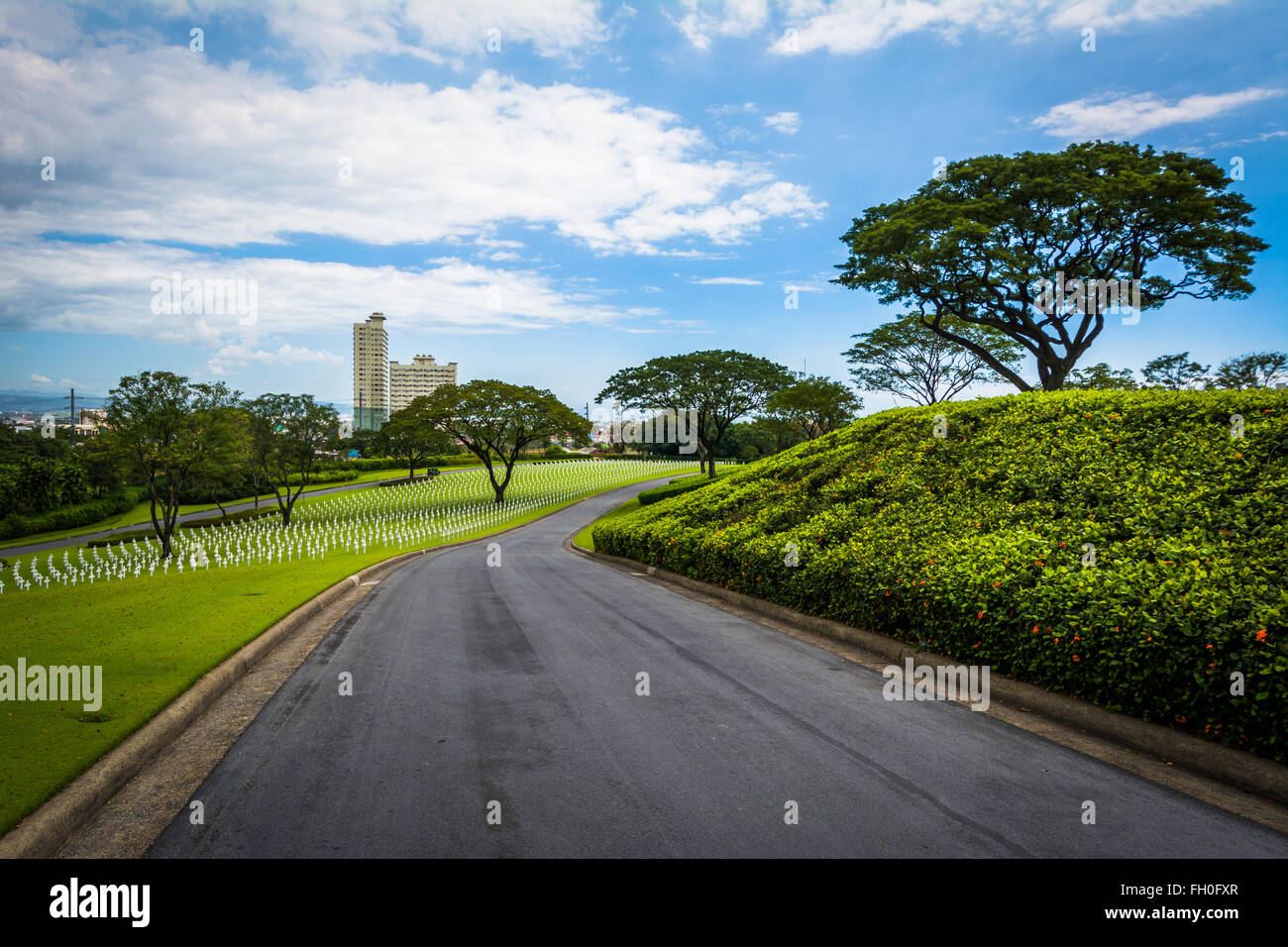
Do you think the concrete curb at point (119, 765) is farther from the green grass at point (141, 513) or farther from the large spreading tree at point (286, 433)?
the green grass at point (141, 513)

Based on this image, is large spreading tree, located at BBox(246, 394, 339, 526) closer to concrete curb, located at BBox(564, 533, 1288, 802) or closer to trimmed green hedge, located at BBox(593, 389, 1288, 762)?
trimmed green hedge, located at BBox(593, 389, 1288, 762)

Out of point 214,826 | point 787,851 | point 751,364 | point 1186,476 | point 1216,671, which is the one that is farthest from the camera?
point 751,364

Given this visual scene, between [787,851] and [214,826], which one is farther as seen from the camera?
[214,826]

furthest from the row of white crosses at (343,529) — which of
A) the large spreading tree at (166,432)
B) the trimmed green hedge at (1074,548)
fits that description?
the trimmed green hedge at (1074,548)

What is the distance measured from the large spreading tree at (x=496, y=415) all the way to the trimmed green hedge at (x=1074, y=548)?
31906 millimetres

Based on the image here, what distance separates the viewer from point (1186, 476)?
764 cm

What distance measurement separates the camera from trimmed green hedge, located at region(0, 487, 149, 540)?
37.5 m

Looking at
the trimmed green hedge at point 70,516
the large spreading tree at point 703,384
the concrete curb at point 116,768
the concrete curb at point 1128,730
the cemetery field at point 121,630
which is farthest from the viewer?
the large spreading tree at point 703,384

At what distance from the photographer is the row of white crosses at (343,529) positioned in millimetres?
23156

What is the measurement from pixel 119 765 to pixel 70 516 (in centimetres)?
4853

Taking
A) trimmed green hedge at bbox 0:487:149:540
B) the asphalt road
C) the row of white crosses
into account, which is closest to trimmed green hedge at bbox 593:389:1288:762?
the asphalt road
